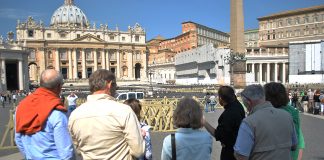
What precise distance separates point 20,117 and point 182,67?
285 feet

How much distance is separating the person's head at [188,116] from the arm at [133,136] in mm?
385

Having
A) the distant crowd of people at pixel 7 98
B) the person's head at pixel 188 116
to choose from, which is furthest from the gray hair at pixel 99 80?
the distant crowd of people at pixel 7 98

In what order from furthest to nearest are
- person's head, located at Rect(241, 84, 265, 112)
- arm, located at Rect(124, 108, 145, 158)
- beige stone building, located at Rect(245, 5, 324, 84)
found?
Result: beige stone building, located at Rect(245, 5, 324, 84)
person's head, located at Rect(241, 84, 265, 112)
arm, located at Rect(124, 108, 145, 158)

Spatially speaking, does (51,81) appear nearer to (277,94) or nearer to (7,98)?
(277,94)

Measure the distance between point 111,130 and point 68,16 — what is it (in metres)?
117

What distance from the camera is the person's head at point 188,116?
298 centimetres

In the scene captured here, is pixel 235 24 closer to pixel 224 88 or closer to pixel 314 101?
pixel 314 101

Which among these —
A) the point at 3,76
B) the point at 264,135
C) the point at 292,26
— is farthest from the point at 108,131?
the point at 292,26

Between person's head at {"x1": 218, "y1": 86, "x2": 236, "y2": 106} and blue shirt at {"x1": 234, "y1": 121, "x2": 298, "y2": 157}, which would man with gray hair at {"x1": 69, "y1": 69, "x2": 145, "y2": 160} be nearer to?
blue shirt at {"x1": 234, "y1": 121, "x2": 298, "y2": 157}

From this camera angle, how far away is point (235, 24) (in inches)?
984

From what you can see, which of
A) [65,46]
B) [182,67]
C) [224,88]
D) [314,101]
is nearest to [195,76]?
[182,67]

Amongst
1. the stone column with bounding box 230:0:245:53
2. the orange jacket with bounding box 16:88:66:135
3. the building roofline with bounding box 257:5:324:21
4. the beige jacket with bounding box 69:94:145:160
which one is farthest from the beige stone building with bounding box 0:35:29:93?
the building roofline with bounding box 257:5:324:21

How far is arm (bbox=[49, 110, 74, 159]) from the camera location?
2932 millimetres

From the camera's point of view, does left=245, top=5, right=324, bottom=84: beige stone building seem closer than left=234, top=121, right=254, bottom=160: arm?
No
